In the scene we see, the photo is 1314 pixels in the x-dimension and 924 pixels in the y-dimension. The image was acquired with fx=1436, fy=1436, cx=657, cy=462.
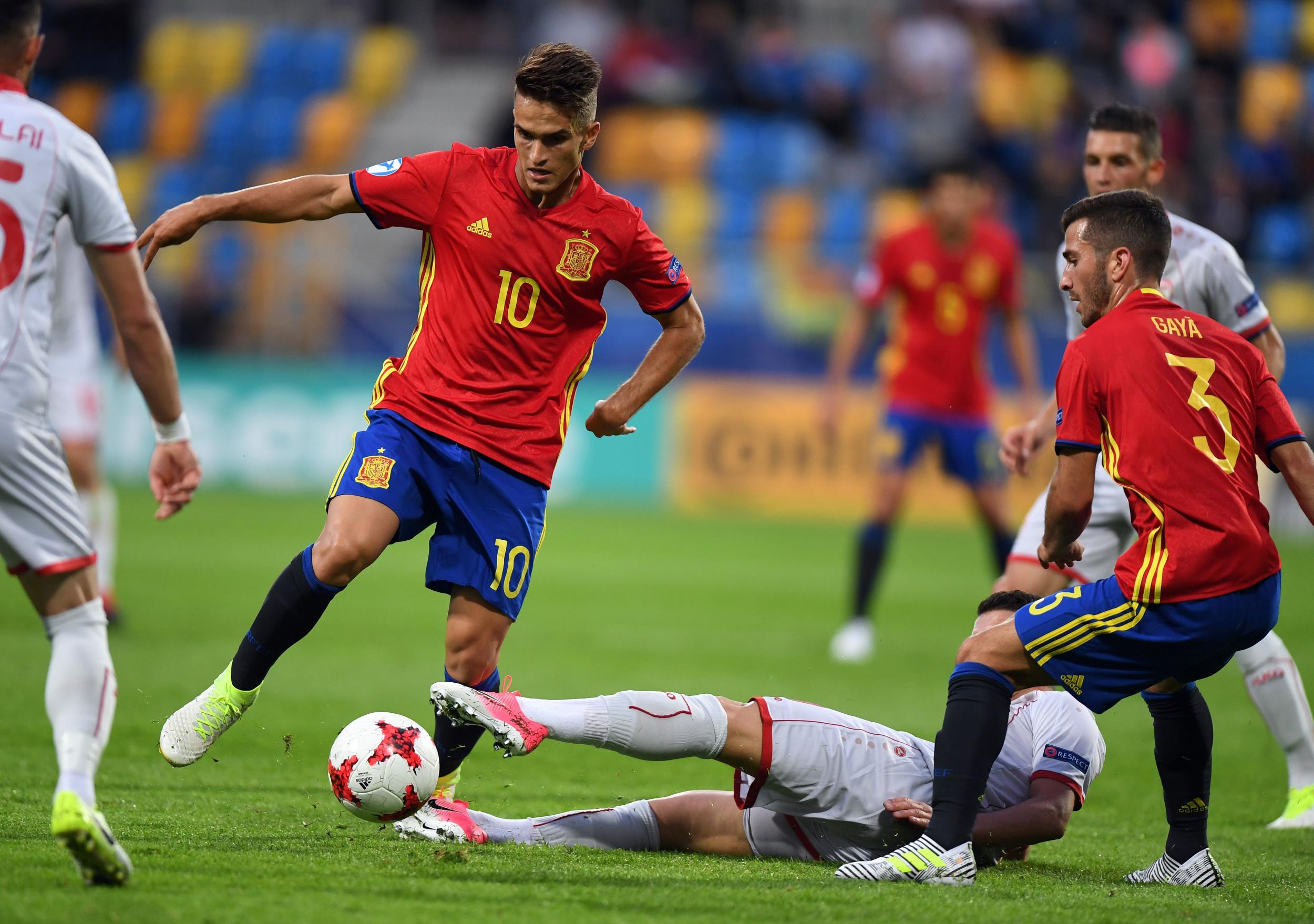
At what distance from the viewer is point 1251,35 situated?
23.1 m

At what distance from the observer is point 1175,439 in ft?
13.1

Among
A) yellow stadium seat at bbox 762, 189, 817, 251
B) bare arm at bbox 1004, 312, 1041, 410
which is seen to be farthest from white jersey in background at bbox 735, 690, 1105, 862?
yellow stadium seat at bbox 762, 189, 817, 251

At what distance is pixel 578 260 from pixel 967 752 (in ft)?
6.83

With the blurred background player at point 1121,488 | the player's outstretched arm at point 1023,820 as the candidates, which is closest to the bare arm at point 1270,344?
the blurred background player at point 1121,488

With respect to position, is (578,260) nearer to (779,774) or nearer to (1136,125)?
(779,774)

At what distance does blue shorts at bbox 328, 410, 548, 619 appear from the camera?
4.68m

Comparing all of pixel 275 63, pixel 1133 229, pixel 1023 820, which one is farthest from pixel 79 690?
pixel 275 63

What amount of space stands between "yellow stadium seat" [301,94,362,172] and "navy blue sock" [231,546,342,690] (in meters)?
18.2

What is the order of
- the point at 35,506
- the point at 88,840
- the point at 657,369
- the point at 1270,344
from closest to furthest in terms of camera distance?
the point at 88,840 → the point at 35,506 → the point at 657,369 → the point at 1270,344

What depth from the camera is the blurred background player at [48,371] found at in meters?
3.55

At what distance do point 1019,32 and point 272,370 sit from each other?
13.1 m

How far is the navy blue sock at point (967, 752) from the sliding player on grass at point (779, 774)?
0.14 meters

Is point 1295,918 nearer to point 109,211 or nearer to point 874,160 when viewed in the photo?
point 109,211

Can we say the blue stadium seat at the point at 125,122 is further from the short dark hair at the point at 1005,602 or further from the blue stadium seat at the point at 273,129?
the short dark hair at the point at 1005,602
